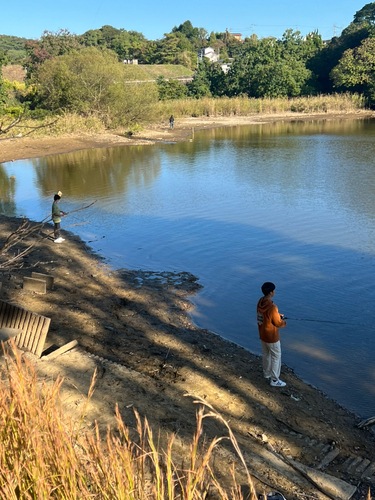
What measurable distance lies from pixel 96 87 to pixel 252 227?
31.4 meters

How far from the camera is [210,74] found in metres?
68.8

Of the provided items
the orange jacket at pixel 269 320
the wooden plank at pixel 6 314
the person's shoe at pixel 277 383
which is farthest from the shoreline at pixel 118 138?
the person's shoe at pixel 277 383

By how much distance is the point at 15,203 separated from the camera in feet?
63.9

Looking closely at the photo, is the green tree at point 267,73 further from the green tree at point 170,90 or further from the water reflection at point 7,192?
the water reflection at point 7,192

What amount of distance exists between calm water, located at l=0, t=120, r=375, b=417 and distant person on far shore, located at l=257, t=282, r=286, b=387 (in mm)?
812

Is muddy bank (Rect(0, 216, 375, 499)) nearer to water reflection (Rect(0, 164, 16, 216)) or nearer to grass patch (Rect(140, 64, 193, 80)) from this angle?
water reflection (Rect(0, 164, 16, 216))

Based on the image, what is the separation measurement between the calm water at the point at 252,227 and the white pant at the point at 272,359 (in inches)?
31.1

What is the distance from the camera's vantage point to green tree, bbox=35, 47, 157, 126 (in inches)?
1635

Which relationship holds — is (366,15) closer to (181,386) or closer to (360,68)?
(360,68)

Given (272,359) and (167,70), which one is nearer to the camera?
(272,359)

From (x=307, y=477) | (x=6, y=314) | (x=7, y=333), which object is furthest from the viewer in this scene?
(x=6, y=314)

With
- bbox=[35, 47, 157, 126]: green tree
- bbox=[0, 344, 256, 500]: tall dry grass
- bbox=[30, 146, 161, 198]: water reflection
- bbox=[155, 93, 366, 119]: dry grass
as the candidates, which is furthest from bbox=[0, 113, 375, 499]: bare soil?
bbox=[155, 93, 366, 119]: dry grass

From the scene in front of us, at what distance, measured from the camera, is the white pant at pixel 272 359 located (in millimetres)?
6656

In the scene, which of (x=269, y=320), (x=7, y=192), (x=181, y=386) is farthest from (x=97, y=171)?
(x=181, y=386)
